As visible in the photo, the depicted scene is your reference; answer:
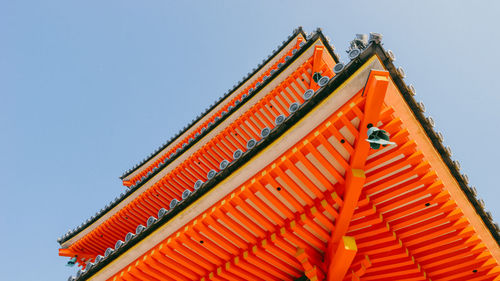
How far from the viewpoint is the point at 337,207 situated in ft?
20.4

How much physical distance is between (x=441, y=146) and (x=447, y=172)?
0.48m

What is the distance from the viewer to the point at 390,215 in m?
6.18

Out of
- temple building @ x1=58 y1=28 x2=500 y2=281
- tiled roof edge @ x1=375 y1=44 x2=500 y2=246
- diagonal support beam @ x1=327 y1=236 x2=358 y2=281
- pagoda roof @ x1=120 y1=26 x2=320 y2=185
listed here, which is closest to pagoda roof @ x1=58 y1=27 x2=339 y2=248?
pagoda roof @ x1=120 y1=26 x2=320 y2=185

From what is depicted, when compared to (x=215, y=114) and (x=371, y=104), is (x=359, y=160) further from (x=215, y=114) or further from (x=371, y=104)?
(x=215, y=114)

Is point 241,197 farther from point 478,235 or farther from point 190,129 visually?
point 190,129

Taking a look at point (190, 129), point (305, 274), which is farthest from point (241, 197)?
point (190, 129)

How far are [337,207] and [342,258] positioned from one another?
0.89m

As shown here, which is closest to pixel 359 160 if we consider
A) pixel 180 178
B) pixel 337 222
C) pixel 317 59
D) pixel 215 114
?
pixel 337 222

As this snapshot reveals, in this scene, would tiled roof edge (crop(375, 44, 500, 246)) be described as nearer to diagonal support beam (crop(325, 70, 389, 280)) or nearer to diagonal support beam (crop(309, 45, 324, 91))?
diagonal support beam (crop(325, 70, 389, 280))

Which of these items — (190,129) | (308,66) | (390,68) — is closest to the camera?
(390,68)

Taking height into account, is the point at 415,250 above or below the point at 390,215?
below

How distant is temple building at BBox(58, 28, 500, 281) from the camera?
5484 millimetres

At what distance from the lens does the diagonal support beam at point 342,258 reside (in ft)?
19.2

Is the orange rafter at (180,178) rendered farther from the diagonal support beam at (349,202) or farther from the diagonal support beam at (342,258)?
the diagonal support beam at (342,258)
